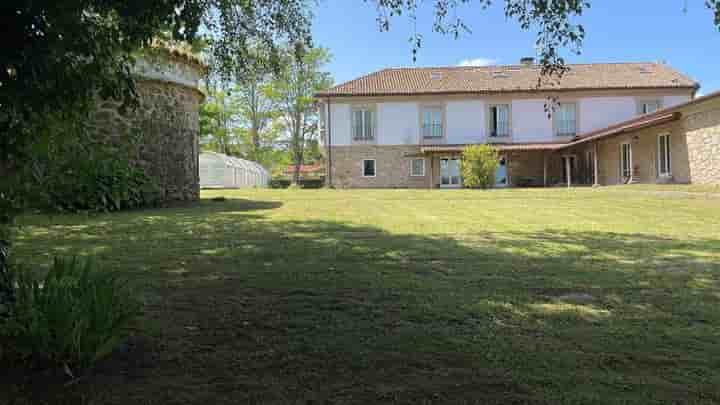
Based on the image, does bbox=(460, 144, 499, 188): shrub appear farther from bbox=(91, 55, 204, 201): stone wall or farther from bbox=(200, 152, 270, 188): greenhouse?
bbox=(200, 152, 270, 188): greenhouse

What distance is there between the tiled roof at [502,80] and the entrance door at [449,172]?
3907 millimetres

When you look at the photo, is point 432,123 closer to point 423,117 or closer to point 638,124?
point 423,117

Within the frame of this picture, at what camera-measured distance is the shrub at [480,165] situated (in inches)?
875

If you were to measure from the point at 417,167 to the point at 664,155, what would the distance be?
495 inches

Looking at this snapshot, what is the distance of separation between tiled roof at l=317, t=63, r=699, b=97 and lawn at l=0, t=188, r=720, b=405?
22.6 m

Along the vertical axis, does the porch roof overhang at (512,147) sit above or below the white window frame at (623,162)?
above

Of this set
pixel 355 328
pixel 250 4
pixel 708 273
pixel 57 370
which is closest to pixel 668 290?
pixel 708 273

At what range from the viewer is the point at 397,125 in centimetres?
2873

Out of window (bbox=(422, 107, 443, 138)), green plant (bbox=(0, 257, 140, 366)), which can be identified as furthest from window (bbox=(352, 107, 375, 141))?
green plant (bbox=(0, 257, 140, 366))

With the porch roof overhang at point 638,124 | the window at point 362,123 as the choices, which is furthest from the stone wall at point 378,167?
the porch roof overhang at point 638,124

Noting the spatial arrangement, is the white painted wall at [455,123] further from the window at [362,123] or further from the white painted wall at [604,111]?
the window at [362,123]

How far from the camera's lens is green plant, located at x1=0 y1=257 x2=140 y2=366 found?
2371mm

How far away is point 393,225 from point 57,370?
6.06 metres

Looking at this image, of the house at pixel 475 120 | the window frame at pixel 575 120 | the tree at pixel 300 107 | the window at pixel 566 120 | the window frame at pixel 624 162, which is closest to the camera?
the window frame at pixel 624 162
